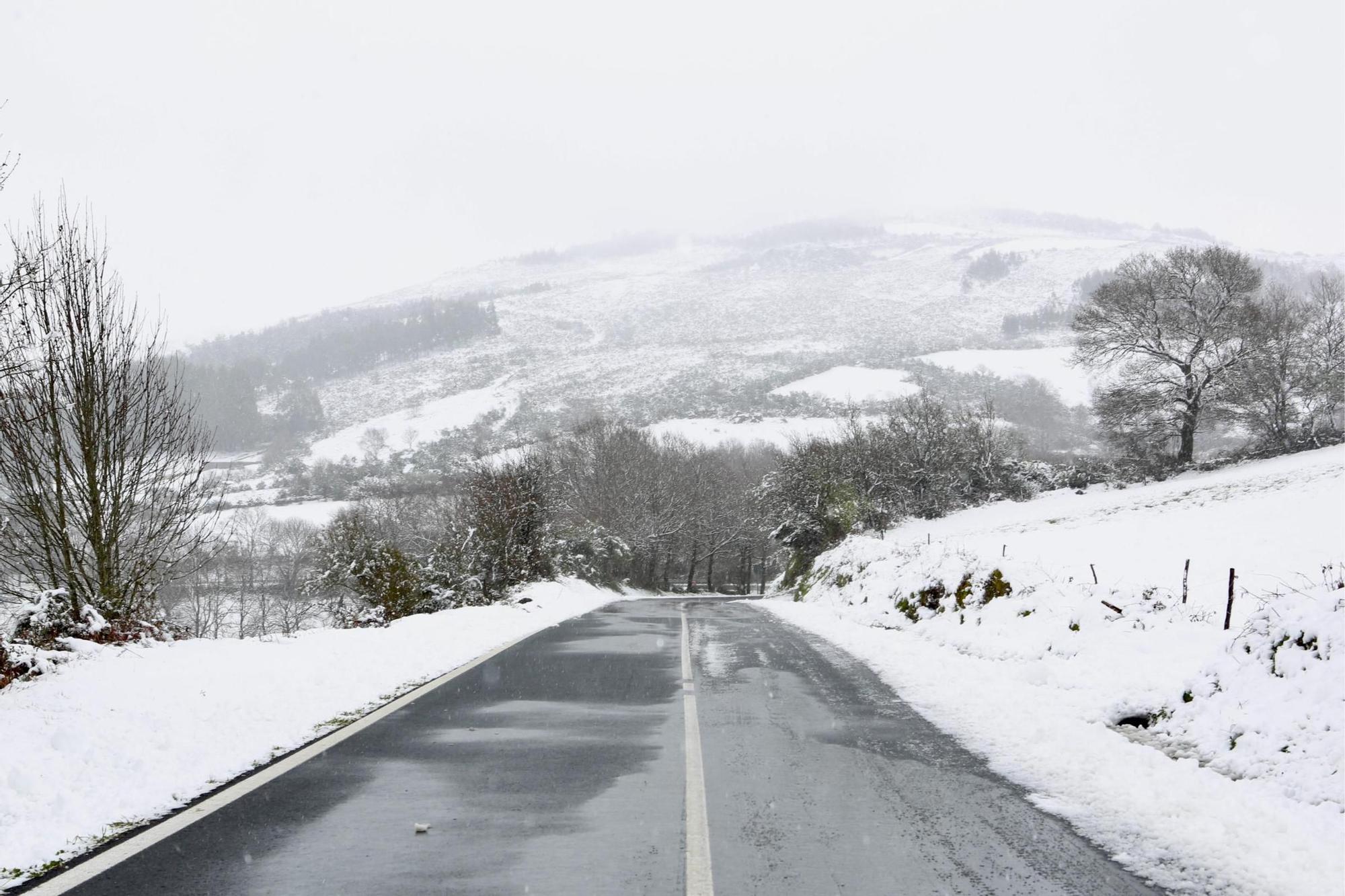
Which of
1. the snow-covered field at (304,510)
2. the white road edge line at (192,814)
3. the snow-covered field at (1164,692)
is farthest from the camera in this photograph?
the snow-covered field at (304,510)

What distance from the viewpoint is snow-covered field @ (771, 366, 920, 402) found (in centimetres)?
13338

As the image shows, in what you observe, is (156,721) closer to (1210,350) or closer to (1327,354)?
(1210,350)

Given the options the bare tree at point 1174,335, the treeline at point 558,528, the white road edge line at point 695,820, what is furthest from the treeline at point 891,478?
the white road edge line at point 695,820

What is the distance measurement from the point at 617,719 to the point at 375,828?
3.46 m

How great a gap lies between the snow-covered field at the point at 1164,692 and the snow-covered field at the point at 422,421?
119026 mm

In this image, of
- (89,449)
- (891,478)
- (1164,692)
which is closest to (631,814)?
(1164,692)

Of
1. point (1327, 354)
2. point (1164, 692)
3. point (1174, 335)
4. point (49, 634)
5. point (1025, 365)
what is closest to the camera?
point (1164, 692)

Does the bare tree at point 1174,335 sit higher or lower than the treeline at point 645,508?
higher

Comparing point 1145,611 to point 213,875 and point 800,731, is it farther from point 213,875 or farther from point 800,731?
point 213,875

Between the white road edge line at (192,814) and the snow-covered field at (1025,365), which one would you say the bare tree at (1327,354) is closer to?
the white road edge line at (192,814)

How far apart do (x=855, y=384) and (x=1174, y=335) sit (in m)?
110

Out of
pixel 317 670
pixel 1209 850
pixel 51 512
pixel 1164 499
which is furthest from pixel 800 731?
pixel 1164 499

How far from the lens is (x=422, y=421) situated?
5728 inches

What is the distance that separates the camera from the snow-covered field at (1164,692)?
4.66m
